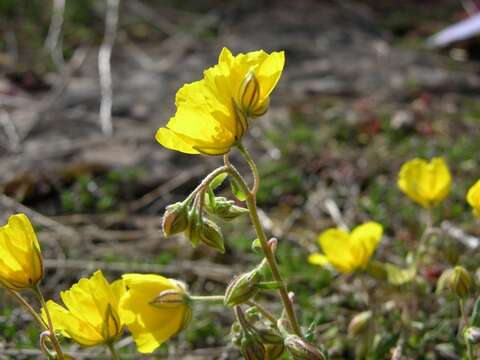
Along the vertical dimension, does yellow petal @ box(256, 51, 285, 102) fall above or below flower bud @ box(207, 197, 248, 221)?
above

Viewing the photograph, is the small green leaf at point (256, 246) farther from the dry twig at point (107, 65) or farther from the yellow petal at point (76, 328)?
the dry twig at point (107, 65)

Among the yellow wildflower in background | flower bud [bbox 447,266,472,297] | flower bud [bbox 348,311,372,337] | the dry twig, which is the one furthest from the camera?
the dry twig

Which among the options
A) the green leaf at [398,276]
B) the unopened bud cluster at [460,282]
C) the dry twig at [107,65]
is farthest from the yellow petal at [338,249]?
the dry twig at [107,65]

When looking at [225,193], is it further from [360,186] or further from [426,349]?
[426,349]

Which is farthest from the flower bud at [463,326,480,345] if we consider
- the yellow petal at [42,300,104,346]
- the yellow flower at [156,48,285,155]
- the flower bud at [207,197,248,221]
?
the yellow petal at [42,300,104,346]

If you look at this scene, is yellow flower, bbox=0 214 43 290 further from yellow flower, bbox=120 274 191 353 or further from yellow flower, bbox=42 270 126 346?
yellow flower, bbox=120 274 191 353

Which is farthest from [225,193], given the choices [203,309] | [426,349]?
[426,349]
